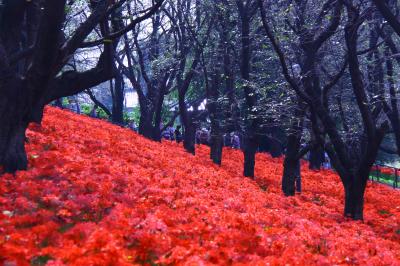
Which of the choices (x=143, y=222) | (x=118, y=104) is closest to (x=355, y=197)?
(x=143, y=222)

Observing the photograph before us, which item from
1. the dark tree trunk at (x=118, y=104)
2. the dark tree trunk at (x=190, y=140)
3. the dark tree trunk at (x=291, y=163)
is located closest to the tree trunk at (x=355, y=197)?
the dark tree trunk at (x=291, y=163)

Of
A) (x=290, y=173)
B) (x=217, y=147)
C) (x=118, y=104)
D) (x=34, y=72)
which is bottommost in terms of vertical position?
(x=290, y=173)

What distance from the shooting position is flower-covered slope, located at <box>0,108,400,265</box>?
5.14 m

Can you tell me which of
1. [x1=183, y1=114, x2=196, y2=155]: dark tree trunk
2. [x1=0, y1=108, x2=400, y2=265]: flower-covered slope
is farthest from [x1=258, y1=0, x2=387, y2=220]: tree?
[x1=183, y1=114, x2=196, y2=155]: dark tree trunk

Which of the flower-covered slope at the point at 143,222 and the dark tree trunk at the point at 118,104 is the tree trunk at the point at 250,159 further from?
the dark tree trunk at the point at 118,104

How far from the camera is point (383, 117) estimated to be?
70.0 ft

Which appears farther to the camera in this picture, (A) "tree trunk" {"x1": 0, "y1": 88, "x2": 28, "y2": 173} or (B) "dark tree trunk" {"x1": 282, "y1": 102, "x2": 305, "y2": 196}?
(B) "dark tree trunk" {"x1": 282, "y1": 102, "x2": 305, "y2": 196}

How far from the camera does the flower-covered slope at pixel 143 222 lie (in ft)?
16.9

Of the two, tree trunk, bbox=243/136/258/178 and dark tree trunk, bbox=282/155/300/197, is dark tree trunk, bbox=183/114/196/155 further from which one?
dark tree trunk, bbox=282/155/300/197

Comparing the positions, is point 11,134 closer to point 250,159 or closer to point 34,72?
point 34,72

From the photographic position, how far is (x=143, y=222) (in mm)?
6055

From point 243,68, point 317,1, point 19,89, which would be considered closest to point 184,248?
point 19,89

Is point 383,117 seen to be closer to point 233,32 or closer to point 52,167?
point 233,32

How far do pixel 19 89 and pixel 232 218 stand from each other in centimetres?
419
